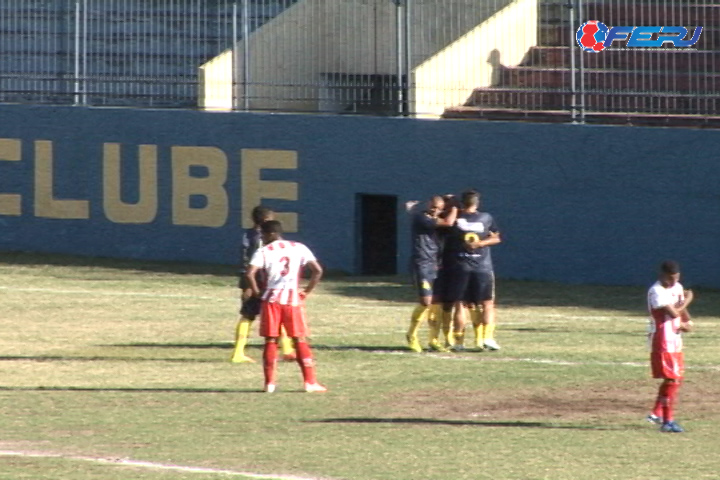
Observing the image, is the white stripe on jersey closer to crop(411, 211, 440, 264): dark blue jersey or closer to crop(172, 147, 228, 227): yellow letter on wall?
crop(411, 211, 440, 264): dark blue jersey

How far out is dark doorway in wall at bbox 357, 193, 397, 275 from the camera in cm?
2784

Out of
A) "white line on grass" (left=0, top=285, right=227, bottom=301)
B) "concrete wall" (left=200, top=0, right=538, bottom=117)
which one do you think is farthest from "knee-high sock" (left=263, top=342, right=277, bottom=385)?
"concrete wall" (left=200, top=0, right=538, bottom=117)

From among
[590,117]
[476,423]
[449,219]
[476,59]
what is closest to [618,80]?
[590,117]

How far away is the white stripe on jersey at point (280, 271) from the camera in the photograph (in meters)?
15.9

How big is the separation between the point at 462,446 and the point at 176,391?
4001 millimetres

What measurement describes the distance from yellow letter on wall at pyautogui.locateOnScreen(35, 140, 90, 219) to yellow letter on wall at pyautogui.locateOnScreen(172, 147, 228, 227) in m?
2.10

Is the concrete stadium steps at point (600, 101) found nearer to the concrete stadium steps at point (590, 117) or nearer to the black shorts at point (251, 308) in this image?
the concrete stadium steps at point (590, 117)

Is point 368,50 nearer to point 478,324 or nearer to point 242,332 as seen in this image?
point 478,324

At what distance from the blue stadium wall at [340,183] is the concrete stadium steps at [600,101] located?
0.85 m

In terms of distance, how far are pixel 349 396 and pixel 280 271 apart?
54.8 inches

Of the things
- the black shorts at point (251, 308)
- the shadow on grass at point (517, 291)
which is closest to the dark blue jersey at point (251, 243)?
the black shorts at point (251, 308)

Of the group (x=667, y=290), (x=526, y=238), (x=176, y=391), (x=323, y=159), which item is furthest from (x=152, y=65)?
(x=667, y=290)

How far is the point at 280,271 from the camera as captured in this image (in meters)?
15.9

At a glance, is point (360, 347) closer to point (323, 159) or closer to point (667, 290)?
point (667, 290)
